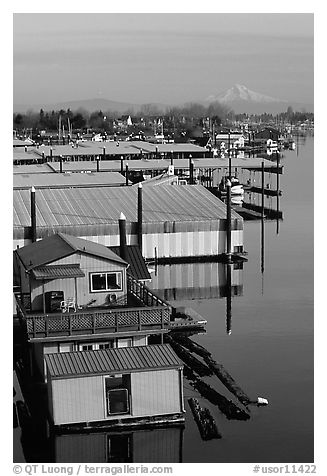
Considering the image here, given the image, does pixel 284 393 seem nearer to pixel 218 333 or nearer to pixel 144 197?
pixel 218 333

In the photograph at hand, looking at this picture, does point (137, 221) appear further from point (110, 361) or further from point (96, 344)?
point (110, 361)

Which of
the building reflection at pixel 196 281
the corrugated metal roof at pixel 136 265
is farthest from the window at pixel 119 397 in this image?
the building reflection at pixel 196 281

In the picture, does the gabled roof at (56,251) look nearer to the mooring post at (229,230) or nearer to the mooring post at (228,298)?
the mooring post at (228,298)

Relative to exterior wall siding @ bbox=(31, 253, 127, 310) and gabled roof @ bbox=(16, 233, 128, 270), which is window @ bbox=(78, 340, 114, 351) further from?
gabled roof @ bbox=(16, 233, 128, 270)

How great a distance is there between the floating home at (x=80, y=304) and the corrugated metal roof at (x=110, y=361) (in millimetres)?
763

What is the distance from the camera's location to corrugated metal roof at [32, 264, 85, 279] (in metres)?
12.3

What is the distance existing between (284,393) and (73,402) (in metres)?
3.30

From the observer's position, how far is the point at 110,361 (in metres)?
10.7

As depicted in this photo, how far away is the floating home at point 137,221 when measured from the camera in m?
22.0

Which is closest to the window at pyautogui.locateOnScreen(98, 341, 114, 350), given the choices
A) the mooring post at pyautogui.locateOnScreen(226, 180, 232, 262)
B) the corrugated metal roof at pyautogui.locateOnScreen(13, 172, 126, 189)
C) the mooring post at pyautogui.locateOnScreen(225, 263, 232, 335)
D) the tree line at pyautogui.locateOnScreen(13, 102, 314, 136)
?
the mooring post at pyautogui.locateOnScreen(225, 263, 232, 335)

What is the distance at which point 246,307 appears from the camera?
17875 mm

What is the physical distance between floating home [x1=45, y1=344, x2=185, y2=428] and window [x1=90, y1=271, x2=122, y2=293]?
6.08 ft
